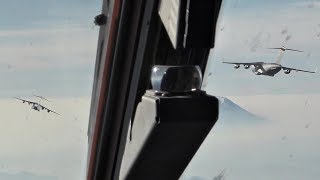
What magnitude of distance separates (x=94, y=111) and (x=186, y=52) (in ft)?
2.00

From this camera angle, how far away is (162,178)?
2.37 meters

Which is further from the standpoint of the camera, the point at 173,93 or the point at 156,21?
the point at 156,21

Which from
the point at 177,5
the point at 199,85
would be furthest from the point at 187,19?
the point at 199,85

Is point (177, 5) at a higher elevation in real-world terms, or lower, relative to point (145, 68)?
higher

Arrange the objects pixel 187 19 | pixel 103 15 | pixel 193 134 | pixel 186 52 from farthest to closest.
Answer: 1. pixel 103 15
2. pixel 186 52
3. pixel 193 134
4. pixel 187 19

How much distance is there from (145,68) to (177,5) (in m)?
0.47

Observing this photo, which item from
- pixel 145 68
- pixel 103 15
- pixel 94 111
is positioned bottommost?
pixel 94 111

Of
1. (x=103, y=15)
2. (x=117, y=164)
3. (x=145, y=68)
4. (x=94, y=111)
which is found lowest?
(x=117, y=164)

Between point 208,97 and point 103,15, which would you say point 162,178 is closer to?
point 208,97

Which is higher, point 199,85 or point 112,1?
point 112,1

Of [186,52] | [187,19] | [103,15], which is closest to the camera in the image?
[187,19]

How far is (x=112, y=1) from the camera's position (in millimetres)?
2434

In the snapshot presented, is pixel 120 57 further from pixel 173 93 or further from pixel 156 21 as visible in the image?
pixel 173 93

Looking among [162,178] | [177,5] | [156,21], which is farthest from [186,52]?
[162,178]
